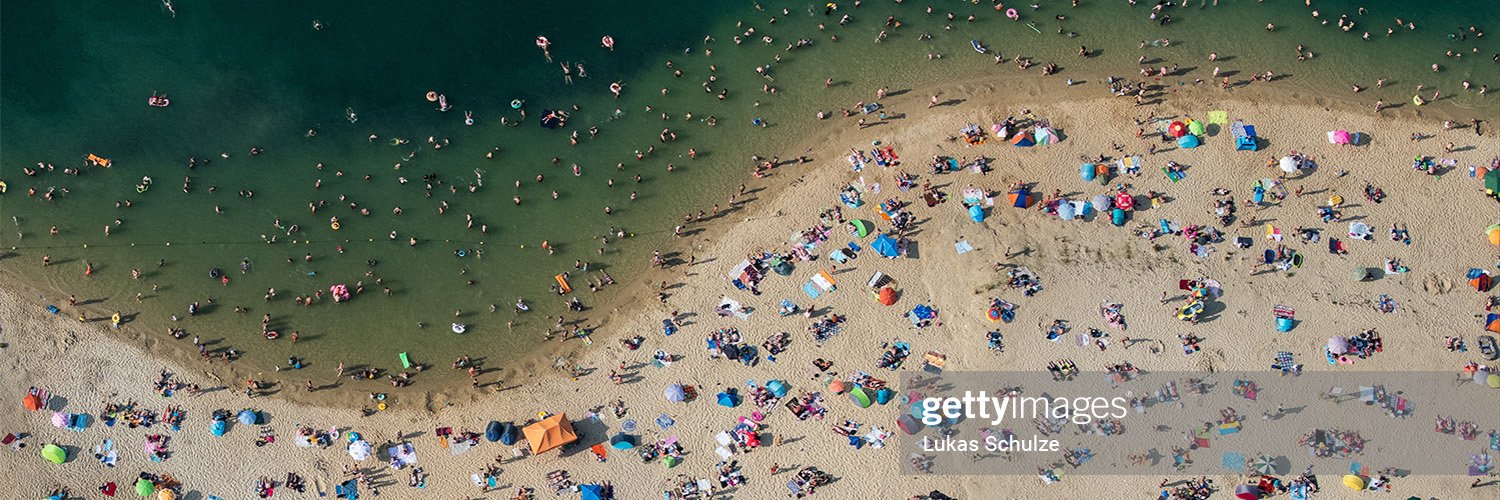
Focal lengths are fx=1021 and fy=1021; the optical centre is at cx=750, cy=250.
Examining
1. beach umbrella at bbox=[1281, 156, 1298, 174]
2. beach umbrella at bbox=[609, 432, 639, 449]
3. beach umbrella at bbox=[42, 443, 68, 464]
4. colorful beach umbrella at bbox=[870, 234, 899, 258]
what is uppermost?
beach umbrella at bbox=[1281, 156, 1298, 174]

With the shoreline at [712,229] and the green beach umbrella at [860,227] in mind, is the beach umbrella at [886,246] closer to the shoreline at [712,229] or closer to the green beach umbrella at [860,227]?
the green beach umbrella at [860,227]

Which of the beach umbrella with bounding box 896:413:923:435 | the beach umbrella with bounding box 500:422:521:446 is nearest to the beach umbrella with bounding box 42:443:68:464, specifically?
the beach umbrella with bounding box 500:422:521:446

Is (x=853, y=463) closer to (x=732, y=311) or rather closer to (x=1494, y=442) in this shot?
(x=732, y=311)

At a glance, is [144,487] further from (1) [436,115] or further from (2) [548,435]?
(1) [436,115]

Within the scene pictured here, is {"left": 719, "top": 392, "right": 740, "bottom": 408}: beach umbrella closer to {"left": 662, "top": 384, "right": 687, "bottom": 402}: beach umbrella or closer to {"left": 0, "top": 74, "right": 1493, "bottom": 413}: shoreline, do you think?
{"left": 662, "top": 384, "right": 687, "bottom": 402}: beach umbrella

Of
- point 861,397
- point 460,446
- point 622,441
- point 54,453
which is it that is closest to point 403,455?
point 460,446

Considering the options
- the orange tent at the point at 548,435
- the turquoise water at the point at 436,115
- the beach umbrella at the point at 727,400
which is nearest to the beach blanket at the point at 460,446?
the orange tent at the point at 548,435
